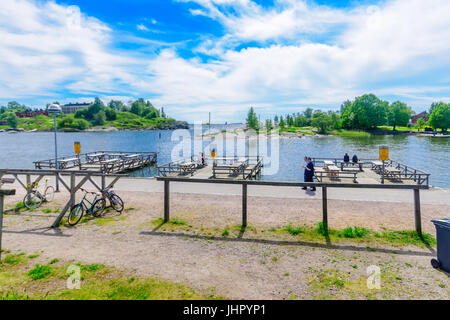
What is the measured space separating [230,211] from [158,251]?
4162 mm

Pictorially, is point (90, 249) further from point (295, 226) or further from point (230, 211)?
point (295, 226)

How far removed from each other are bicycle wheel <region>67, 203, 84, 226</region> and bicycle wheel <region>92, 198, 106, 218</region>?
27.4 inches

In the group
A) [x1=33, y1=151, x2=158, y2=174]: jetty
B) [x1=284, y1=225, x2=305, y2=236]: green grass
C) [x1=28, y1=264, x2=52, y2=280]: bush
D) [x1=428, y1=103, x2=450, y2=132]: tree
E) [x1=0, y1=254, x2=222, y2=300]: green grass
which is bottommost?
[x1=0, y1=254, x2=222, y2=300]: green grass

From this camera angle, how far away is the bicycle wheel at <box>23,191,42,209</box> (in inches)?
435

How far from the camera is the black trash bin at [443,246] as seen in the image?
5594 millimetres

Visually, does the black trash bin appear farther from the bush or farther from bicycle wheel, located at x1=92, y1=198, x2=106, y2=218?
bicycle wheel, located at x1=92, y1=198, x2=106, y2=218

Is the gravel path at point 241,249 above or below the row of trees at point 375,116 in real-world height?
below

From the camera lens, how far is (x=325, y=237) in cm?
768

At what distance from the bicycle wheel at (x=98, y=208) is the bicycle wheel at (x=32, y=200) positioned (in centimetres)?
321

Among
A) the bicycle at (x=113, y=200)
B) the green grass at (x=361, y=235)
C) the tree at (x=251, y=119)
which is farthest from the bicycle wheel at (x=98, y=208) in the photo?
the tree at (x=251, y=119)

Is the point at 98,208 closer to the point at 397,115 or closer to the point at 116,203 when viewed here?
the point at 116,203

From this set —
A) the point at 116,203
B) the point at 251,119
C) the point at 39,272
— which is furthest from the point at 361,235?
the point at 251,119

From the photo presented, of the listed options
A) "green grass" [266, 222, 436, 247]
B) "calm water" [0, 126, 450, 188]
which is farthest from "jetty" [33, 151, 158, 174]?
"green grass" [266, 222, 436, 247]

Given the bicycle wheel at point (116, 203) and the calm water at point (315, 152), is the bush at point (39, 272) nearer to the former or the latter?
the bicycle wheel at point (116, 203)
